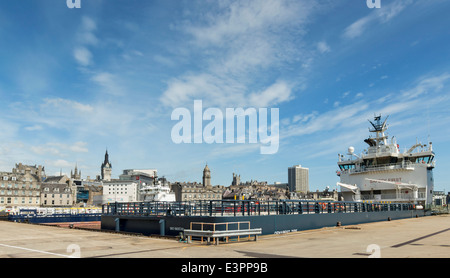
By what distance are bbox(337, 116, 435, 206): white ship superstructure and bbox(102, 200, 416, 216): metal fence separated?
2495 millimetres

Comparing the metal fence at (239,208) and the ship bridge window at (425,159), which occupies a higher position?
the ship bridge window at (425,159)

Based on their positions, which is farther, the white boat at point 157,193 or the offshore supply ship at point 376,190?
the white boat at point 157,193

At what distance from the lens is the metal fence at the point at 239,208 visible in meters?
20.6

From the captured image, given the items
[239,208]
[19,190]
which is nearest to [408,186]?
[239,208]

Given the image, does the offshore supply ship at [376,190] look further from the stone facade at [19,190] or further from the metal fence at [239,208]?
the stone facade at [19,190]

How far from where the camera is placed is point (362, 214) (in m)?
33.9

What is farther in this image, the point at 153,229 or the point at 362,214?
the point at 362,214

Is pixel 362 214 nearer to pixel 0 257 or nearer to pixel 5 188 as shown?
pixel 0 257

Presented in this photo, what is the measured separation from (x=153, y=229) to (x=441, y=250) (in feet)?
51.4

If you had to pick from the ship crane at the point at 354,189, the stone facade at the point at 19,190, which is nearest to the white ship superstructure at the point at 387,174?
the ship crane at the point at 354,189

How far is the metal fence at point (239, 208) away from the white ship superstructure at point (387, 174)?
249cm
